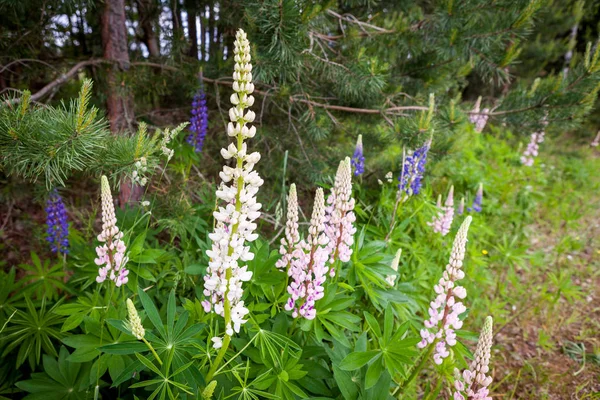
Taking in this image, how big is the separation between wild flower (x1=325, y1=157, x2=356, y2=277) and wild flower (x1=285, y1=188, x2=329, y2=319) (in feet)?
0.33

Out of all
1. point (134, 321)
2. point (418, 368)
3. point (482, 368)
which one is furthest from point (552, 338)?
point (134, 321)

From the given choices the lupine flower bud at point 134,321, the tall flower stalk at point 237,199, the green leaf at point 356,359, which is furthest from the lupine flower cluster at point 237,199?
the green leaf at point 356,359

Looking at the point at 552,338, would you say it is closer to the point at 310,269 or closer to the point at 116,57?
the point at 310,269

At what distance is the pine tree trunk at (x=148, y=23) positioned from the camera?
3.27 m

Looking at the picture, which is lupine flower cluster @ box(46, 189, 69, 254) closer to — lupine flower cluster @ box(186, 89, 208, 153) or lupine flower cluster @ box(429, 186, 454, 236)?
lupine flower cluster @ box(186, 89, 208, 153)

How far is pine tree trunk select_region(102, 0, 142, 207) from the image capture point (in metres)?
2.66

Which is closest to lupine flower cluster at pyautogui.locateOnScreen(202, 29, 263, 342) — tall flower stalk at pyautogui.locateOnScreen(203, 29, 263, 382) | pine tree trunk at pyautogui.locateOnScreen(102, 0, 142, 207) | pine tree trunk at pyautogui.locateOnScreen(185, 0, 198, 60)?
tall flower stalk at pyautogui.locateOnScreen(203, 29, 263, 382)

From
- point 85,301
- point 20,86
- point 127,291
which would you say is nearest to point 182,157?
point 127,291

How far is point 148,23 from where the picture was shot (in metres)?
3.45

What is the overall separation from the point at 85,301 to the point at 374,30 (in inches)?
117

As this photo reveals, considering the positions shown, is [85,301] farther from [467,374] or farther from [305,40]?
[305,40]

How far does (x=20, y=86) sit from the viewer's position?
10.2 ft

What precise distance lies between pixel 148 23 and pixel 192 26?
436mm

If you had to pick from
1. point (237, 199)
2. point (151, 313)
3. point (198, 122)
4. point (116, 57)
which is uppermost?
point (116, 57)
